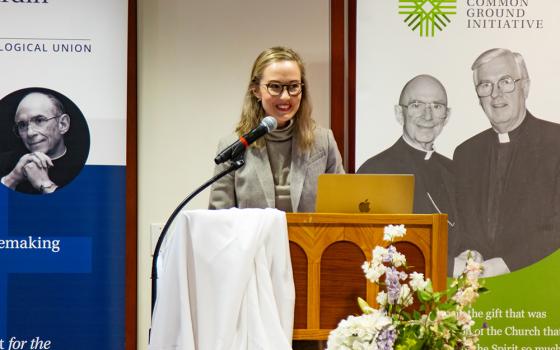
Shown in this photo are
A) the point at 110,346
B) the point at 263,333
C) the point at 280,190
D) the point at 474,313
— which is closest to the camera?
the point at 263,333

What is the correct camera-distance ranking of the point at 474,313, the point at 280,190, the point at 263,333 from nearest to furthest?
the point at 263,333 < the point at 280,190 < the point at 474,313

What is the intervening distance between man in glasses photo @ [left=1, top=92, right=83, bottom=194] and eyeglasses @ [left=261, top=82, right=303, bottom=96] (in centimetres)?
119

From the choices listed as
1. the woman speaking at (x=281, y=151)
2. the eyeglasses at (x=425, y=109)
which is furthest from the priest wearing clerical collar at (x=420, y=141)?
the woman speaking at (x=281, y=151)

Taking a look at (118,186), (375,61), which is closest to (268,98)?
(375,61)

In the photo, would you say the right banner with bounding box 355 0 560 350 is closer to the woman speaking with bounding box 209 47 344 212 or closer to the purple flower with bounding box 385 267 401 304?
the woman speaking with bounding box 209 47 344 212

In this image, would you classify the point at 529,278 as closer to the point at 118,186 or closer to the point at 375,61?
the point at 375,61

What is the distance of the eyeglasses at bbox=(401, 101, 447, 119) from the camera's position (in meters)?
3.66

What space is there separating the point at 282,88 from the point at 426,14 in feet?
2.93

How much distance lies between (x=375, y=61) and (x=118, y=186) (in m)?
1.42

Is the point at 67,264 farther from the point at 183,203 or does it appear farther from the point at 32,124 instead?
the point at 183,203

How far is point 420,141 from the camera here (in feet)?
12.0

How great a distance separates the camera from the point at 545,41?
3.65 metres

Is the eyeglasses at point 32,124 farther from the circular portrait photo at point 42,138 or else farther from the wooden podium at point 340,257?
the wooden podium at point 340,257

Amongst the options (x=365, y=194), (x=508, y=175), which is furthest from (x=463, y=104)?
(x=365, y=194)
